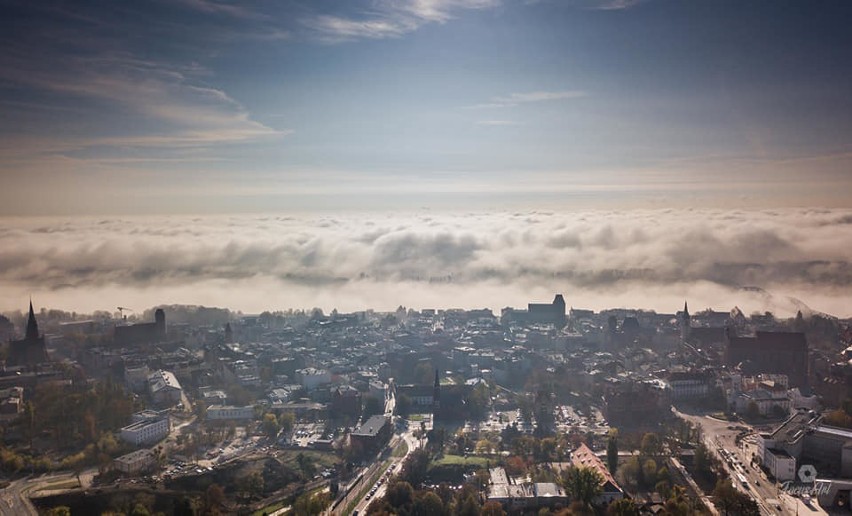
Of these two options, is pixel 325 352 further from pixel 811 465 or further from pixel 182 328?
pixel 811 465

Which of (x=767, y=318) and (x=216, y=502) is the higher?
(x=767, y=318)

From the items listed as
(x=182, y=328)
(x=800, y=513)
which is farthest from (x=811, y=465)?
(x=182, y=328)

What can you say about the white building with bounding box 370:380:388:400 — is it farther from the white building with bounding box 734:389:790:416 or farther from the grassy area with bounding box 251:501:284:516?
the white building with bounding box 734:389:790:416

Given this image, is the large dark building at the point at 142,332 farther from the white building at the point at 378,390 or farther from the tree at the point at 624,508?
the tree at the point at 624,508

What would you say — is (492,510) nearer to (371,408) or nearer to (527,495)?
(527,495)

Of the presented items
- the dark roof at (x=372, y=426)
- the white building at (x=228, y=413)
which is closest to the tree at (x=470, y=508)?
the dark roof at (x=372, y=426)

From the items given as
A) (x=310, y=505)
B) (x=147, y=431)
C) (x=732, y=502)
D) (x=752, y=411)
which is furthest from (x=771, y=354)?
(x=147, y=431)
